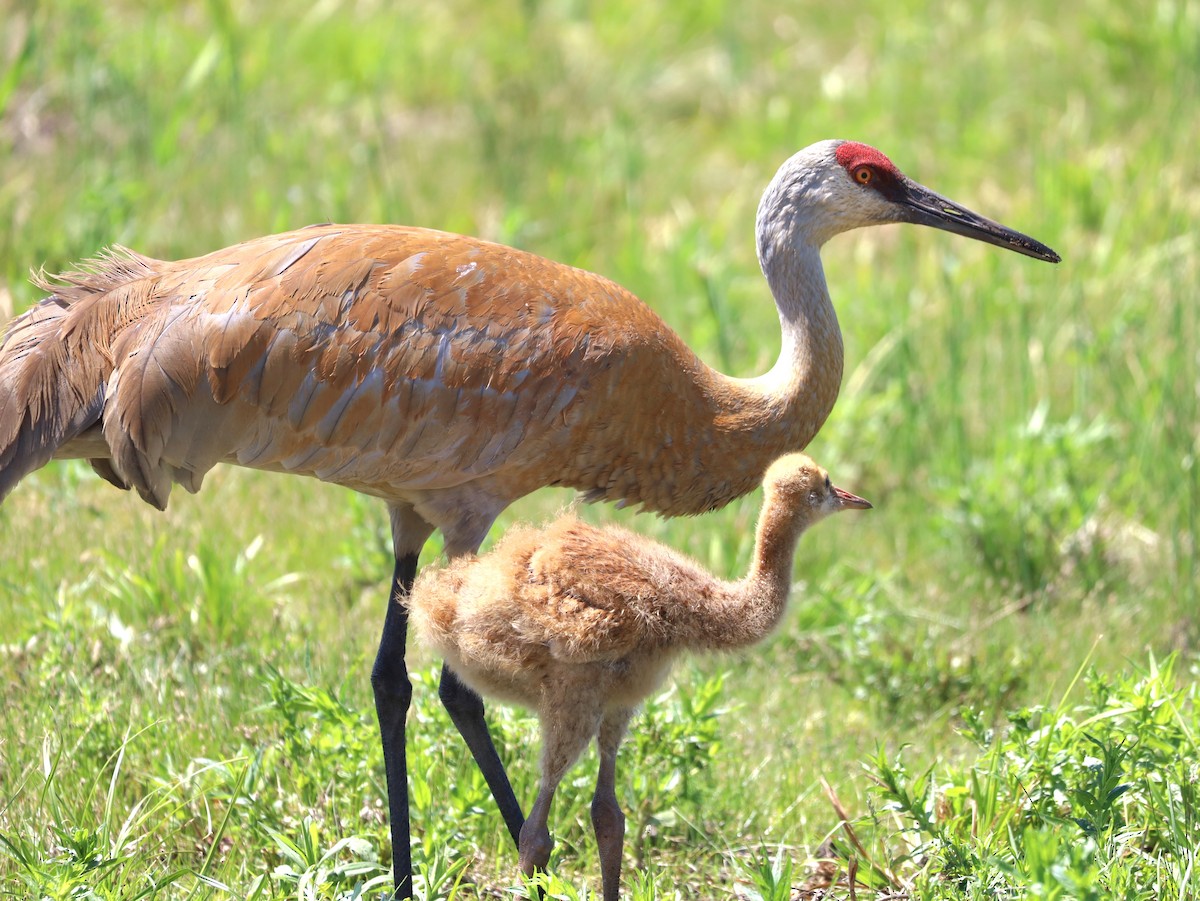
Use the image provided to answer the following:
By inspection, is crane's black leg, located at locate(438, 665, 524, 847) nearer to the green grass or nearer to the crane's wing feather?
the green grass

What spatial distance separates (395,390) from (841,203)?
1.54 meters

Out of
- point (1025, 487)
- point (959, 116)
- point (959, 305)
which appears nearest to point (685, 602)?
point (1025, 487)

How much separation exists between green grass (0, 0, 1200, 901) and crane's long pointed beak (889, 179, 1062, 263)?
4.25 ft

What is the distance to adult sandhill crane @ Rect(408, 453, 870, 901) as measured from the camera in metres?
3.57

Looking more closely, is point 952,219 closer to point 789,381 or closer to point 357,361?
point 789,381

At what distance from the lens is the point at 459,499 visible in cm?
432

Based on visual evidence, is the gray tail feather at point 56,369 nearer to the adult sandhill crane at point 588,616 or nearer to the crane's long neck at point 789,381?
the adult sandhill crane at point 588,616

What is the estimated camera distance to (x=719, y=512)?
20.6 ft

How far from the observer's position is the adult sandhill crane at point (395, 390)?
4047 mm

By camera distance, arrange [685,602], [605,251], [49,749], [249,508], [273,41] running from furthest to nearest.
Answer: [273,41]
[605,251]
[249,508]
[49,749]
[685,602]

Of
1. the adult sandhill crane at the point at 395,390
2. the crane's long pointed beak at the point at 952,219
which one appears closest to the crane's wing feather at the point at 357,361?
the adult sandhill crane at the point at 395,390

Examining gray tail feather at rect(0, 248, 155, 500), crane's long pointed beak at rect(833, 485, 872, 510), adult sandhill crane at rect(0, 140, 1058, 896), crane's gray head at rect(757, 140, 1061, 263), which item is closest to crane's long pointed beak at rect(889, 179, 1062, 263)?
crane's gray head at rect(757, 140, 1061, 263)

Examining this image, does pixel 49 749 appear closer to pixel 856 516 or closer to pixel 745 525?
pixel 745 525

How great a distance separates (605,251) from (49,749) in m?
4.92
